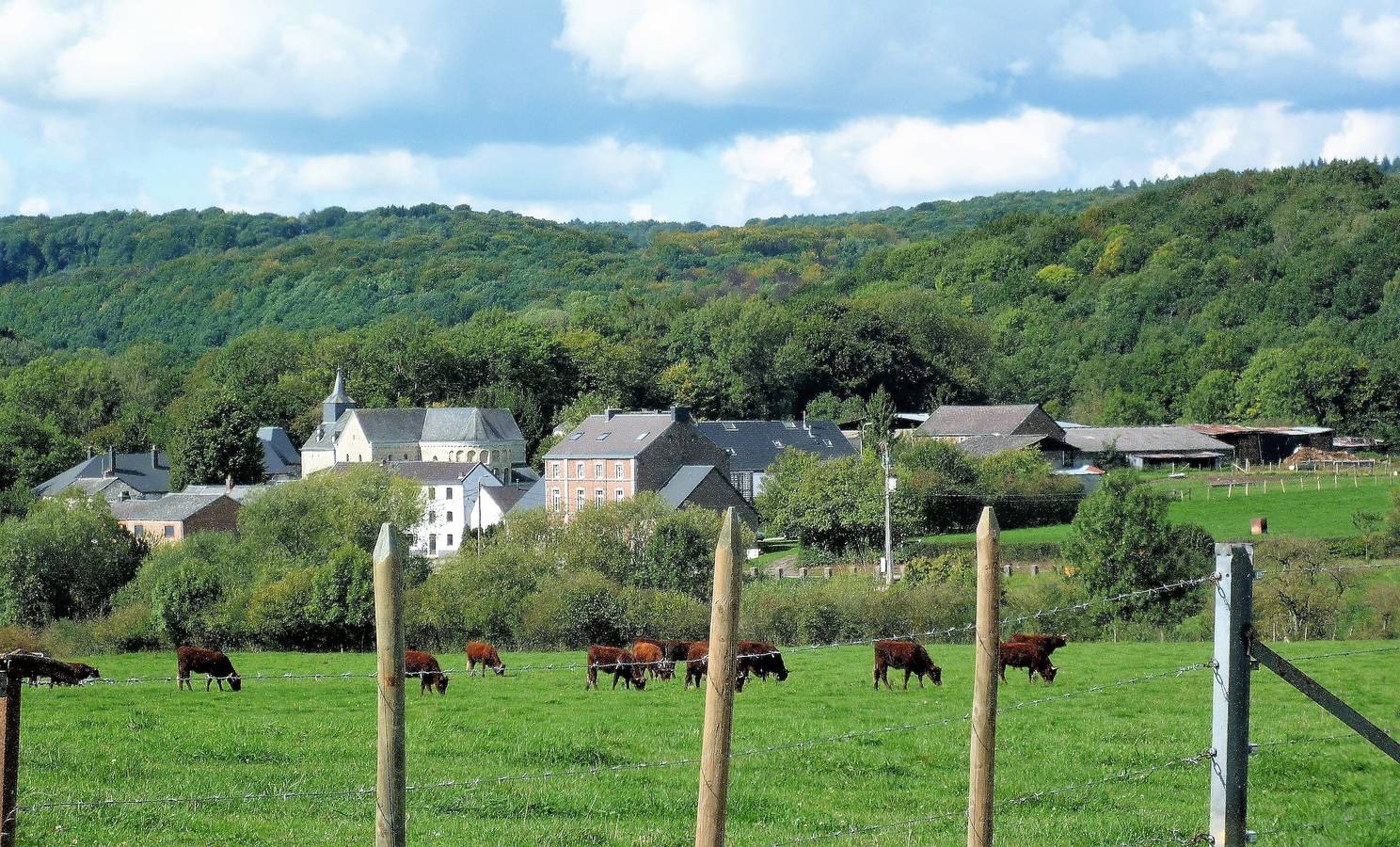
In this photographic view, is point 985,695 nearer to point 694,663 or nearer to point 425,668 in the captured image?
point 694,663

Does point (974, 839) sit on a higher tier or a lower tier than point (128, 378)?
lower

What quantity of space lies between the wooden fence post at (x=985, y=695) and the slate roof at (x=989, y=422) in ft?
281

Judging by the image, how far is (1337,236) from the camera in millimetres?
137875

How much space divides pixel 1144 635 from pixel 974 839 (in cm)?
3199

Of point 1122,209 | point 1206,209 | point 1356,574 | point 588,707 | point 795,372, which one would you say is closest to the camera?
point 588,707

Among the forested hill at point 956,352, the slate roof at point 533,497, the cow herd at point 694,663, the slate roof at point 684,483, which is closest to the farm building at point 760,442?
the slate roof at point 533,497

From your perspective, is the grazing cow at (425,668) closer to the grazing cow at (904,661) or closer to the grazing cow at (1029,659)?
the grazing cow at (904,661)

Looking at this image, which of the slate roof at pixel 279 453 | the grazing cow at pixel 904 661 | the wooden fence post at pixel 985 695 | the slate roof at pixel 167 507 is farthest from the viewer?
the slate roof at pixel 279 453

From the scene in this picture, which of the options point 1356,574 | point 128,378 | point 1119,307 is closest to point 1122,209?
point 1119,307

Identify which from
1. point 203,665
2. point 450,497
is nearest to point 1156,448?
point 450,497

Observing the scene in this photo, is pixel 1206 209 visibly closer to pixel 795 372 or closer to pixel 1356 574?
pixel 795 372

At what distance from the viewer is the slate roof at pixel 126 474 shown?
9688cm

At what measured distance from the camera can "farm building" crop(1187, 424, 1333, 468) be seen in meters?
95.8

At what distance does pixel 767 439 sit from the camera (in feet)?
303
